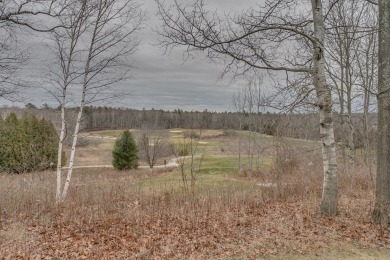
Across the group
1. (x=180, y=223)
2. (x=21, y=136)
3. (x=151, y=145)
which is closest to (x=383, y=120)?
(x=180, y=223)

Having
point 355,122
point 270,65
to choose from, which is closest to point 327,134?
point 270,65

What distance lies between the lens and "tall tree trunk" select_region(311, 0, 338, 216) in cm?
717

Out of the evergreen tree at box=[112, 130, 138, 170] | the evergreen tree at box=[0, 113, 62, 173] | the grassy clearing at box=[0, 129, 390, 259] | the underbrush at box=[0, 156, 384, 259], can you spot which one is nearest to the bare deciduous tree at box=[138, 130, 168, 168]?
the evergreen tree at box=[112, 130, 138, 170]

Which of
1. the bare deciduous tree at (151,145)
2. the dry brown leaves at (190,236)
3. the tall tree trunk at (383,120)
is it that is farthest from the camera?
the bare deciduous tree at (151,145)

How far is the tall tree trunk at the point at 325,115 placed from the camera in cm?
717

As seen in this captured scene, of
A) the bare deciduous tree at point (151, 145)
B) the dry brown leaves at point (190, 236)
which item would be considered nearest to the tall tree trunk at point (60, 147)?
the dry brown leaves at point (190, 236)

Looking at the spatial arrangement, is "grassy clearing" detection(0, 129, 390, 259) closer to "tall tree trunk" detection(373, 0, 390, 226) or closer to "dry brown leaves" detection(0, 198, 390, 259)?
"dry brown leaves" detection(0, 198, 390, 259)

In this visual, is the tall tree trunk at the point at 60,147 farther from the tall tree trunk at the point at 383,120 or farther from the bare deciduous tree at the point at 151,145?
the bare deciduous tree at the point at 151,145

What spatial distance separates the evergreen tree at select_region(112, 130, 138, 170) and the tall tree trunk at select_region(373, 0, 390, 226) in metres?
31.5

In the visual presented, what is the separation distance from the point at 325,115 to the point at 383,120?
1134 millimetres

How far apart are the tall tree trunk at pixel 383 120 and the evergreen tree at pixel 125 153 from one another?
31472mm

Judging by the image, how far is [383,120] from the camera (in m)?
6.73

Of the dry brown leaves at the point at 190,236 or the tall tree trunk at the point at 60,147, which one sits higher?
the tall tree trunk at the point at 60,147

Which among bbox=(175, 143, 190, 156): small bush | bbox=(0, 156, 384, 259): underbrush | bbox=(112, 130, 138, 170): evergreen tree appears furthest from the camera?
bbox=(112, 130, 138, 170): evergreen tree
